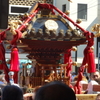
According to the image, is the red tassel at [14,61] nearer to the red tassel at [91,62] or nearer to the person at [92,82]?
the red tassel at [91,62]

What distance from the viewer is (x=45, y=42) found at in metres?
5.59

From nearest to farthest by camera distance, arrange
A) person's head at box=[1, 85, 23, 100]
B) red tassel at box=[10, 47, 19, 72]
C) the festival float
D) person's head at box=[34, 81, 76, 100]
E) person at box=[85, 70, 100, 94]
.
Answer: person's head at box=[34, 81, 76, 100]
person's head at box=[1, 85, 23, 100]
red tassel at box=[10, 47, 19, 72]
the festival float
person at box=[85, 70, 100, 94]

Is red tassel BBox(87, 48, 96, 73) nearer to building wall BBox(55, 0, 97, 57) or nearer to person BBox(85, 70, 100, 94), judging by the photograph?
person BBox(85, 70, 100, 94)

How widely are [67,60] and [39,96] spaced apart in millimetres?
4877

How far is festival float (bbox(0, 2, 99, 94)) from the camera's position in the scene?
5422 mm

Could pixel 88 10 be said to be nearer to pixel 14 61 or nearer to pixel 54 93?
pixel 14 61

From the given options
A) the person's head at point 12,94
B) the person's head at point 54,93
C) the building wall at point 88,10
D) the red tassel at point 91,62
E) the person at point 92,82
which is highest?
the building wall at point 88,10

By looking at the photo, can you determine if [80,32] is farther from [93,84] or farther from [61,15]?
[93,84]

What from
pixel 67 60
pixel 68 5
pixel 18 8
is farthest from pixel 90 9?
pixel 67 60

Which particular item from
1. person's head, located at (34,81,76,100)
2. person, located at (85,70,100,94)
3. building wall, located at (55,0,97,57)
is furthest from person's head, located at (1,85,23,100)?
building wall, located at (55,0,97,57)

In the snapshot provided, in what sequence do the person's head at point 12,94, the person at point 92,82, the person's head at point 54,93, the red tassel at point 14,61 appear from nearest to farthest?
the person's head at point 54,93
the person's head at point 12,94
the red tassel at point 14,61
the person at point 92,82

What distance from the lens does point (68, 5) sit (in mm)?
17984

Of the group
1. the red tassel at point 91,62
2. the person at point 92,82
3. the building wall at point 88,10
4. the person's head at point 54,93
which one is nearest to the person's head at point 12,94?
the person's head at point 54,93

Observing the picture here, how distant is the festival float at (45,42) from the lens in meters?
5.42
